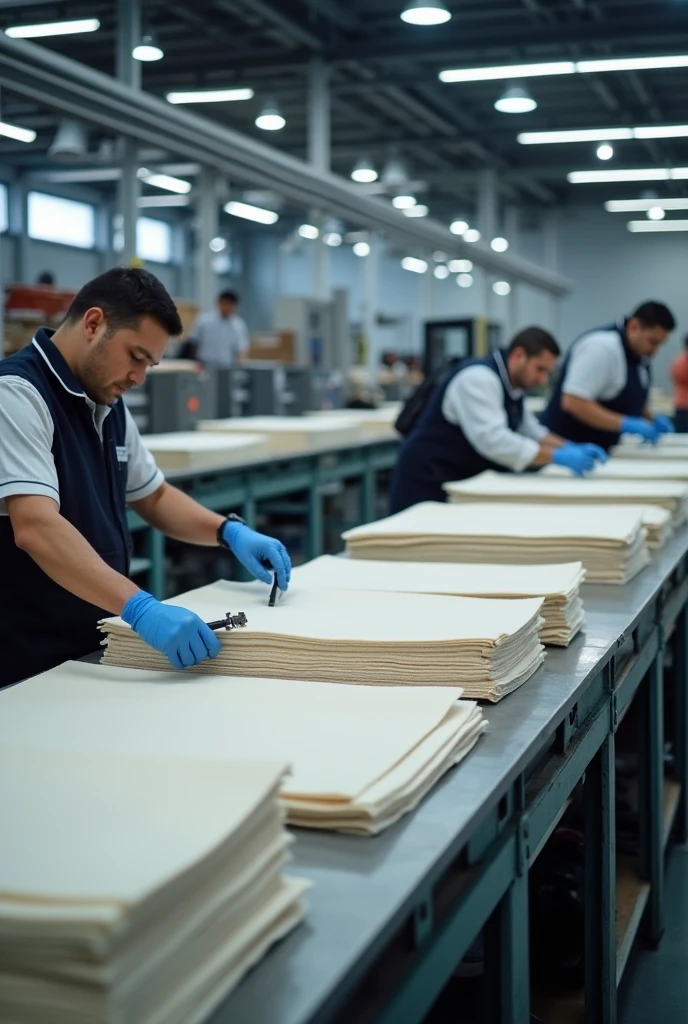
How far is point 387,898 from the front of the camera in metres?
0.93

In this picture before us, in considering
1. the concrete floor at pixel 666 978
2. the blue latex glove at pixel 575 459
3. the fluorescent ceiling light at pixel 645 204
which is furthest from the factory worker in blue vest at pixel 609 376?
the fluorescent ceiling light at pixel 645 204

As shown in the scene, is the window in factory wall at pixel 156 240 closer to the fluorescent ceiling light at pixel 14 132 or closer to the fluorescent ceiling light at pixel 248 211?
the fluorescent ceiling light at pixel 248 211

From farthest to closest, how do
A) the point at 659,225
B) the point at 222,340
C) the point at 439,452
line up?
the point at 659,225 → the point at 222,340 → the point at 439,452

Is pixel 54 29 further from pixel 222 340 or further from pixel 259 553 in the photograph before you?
pixel 222 340

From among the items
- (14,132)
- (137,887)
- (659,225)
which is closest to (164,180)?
(14,132)

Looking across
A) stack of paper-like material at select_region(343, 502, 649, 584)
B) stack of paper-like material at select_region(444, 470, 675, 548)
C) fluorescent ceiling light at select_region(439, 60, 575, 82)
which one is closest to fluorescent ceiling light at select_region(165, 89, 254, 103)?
fluorescent ceiling light at select_region(439, 60, 575, 82)

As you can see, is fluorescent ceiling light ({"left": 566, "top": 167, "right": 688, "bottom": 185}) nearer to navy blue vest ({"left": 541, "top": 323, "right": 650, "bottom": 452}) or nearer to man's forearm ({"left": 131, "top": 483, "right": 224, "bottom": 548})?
navy blue vest ({"left": 541, "top": 323, "right": 650, "bottom": 452})

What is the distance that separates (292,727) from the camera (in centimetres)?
126

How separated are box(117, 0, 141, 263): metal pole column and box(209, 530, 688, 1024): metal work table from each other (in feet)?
13.4

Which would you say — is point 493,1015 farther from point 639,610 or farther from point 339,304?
point 339,304

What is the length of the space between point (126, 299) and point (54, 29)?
3.86 metres

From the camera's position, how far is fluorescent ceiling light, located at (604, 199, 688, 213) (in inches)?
581

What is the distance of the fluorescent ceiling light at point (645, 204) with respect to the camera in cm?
1475

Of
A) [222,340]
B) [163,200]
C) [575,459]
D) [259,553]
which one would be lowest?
[259,553]
